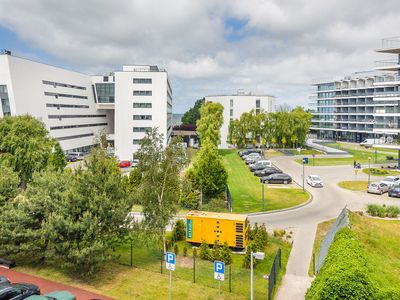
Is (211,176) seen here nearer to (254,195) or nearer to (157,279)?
(254,195)

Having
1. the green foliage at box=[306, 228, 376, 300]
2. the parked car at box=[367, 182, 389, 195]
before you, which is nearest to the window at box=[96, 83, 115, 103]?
the parked car at box=[367, 182, 389, 195]

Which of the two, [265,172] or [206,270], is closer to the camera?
[206,270]

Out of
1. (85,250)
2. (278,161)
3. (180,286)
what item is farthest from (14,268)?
(278,161)

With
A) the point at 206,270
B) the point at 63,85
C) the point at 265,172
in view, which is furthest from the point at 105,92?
the point at 206,270

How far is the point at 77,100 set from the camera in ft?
247

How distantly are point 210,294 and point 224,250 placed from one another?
3.89 m

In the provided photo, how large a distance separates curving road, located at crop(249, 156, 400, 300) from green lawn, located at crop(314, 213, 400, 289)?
113cm

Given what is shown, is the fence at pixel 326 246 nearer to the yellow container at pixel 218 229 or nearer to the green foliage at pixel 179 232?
the yellow container at pixel 218 229

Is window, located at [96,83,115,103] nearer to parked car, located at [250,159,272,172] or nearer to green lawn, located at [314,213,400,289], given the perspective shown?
parked car, located at [250,159,272,172]

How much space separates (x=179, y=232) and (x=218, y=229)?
3.51 meters

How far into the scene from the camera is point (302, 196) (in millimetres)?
37062

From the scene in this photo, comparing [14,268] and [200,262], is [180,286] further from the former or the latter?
[14,268]

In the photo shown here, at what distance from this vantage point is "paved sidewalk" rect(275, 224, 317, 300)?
1666 centimetres

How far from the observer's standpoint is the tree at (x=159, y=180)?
20.7 metres
